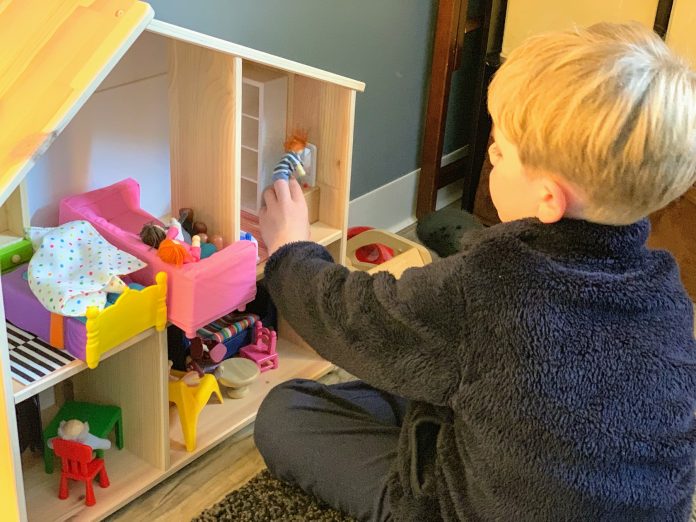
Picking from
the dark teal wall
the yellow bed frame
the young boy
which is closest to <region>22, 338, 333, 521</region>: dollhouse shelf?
the yellow bed frame

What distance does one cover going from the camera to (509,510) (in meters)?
0.94

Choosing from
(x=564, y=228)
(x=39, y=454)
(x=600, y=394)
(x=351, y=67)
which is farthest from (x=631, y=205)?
(x=351, y=67)

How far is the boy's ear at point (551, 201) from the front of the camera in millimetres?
839

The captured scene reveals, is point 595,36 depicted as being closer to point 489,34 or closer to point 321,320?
point 321,320

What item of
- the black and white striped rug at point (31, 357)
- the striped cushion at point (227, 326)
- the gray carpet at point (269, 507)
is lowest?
the gray carpet at point (269, 507)

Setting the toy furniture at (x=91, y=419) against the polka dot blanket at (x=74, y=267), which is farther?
the toy furniture at (x=91, y=419)

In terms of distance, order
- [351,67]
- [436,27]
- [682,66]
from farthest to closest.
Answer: [436,27] < [351,67] < [682,66]

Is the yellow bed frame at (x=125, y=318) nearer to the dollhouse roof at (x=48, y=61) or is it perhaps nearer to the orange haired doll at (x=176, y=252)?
the orange haired doll at (x=176, y=252)

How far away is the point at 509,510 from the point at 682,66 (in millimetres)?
488

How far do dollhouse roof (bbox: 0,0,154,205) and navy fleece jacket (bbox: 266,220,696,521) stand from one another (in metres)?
0.40

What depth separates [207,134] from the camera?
130 centimetres

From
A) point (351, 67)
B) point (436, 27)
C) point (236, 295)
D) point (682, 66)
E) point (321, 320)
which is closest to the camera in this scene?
point (682, 66)

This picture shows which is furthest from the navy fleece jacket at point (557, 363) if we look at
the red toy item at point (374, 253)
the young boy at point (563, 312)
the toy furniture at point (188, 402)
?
the red toy item at point (374, 253)

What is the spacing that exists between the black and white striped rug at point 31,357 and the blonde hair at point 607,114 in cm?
66
